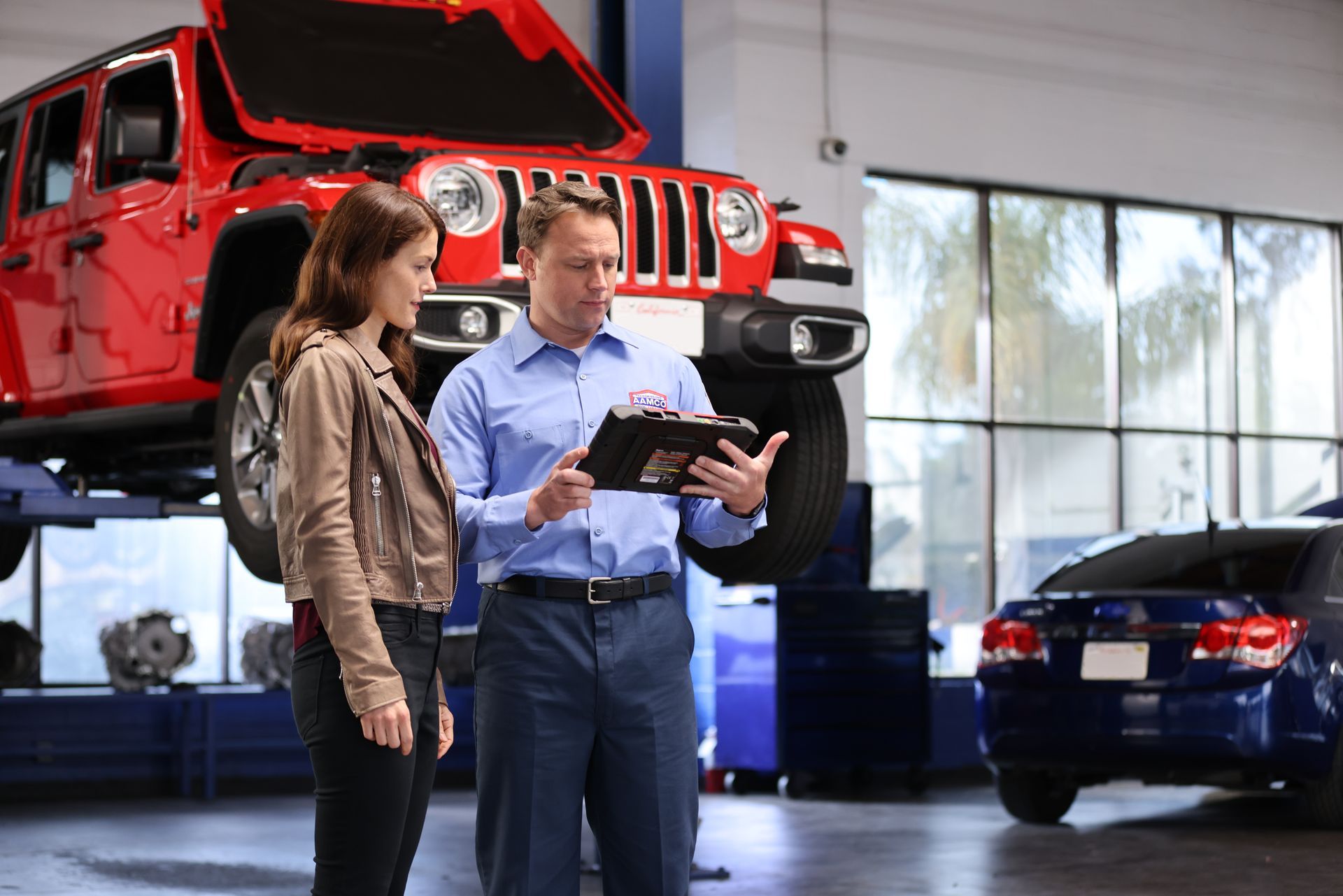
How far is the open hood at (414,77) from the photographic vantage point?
5.43 meters

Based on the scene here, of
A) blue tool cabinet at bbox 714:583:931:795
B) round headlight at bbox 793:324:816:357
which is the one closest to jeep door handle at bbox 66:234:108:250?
round headlight at bbox 793:324:816:357

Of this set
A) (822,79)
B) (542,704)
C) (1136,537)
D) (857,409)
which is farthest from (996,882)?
(822,79)

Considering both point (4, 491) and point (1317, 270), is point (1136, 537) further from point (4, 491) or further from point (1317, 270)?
point (1317, 270)

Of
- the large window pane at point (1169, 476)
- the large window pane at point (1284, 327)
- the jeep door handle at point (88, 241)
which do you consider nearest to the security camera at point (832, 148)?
the large window pane at point (1169, 476)

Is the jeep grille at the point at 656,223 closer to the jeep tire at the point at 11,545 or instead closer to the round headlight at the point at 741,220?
the round headlight at the point at 741,220

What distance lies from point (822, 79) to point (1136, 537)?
518 cm

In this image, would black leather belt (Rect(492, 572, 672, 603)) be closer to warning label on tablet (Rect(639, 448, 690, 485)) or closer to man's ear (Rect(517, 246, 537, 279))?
warning label on tablet (Rect(639, 448, 690, 485))

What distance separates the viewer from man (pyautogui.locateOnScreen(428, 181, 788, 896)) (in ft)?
8.28

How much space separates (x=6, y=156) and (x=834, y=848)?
428 centimetres

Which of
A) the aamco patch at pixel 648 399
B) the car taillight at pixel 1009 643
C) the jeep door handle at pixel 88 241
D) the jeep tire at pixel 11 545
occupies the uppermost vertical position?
the jeep door handle at pixel 88 241

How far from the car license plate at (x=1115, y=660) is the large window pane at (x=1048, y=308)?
6140 millimetres

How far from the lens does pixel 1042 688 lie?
21.8 feet

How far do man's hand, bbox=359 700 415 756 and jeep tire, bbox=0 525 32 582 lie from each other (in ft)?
18.6

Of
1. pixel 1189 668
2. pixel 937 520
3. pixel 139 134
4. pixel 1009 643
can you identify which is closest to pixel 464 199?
pixel 139 134
